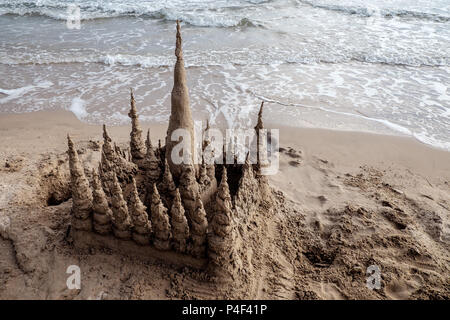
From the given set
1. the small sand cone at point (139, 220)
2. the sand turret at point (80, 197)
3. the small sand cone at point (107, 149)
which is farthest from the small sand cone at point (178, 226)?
the small sand cone at point (107, 149)

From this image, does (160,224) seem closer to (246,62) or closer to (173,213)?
(173,213)

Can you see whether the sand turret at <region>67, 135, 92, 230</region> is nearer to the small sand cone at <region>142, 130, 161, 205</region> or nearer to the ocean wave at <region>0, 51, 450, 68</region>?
the small sand cone at <region>142, 130, 161, 205</region>

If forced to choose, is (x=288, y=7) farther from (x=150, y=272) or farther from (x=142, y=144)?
(x=150, y=272)

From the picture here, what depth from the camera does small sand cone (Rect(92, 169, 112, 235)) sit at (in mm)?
2955

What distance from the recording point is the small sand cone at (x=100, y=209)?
9.70 feet

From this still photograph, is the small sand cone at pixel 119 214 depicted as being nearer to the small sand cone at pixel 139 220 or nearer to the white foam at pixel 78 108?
the small sand cone at pixel 139 220

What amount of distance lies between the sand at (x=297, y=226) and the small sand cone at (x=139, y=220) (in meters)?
0.24

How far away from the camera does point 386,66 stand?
11.1m

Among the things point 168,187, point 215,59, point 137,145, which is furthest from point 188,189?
point 215,59

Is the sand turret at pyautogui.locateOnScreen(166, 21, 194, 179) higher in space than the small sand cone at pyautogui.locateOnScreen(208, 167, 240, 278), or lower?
higher

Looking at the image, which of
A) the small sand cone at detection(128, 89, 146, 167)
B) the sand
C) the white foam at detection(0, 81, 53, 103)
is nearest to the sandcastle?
the sand

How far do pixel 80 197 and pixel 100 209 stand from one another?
0.76 feet

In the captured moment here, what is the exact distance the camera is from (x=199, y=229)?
9.43 feet

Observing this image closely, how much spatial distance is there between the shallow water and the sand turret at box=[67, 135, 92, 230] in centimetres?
492
